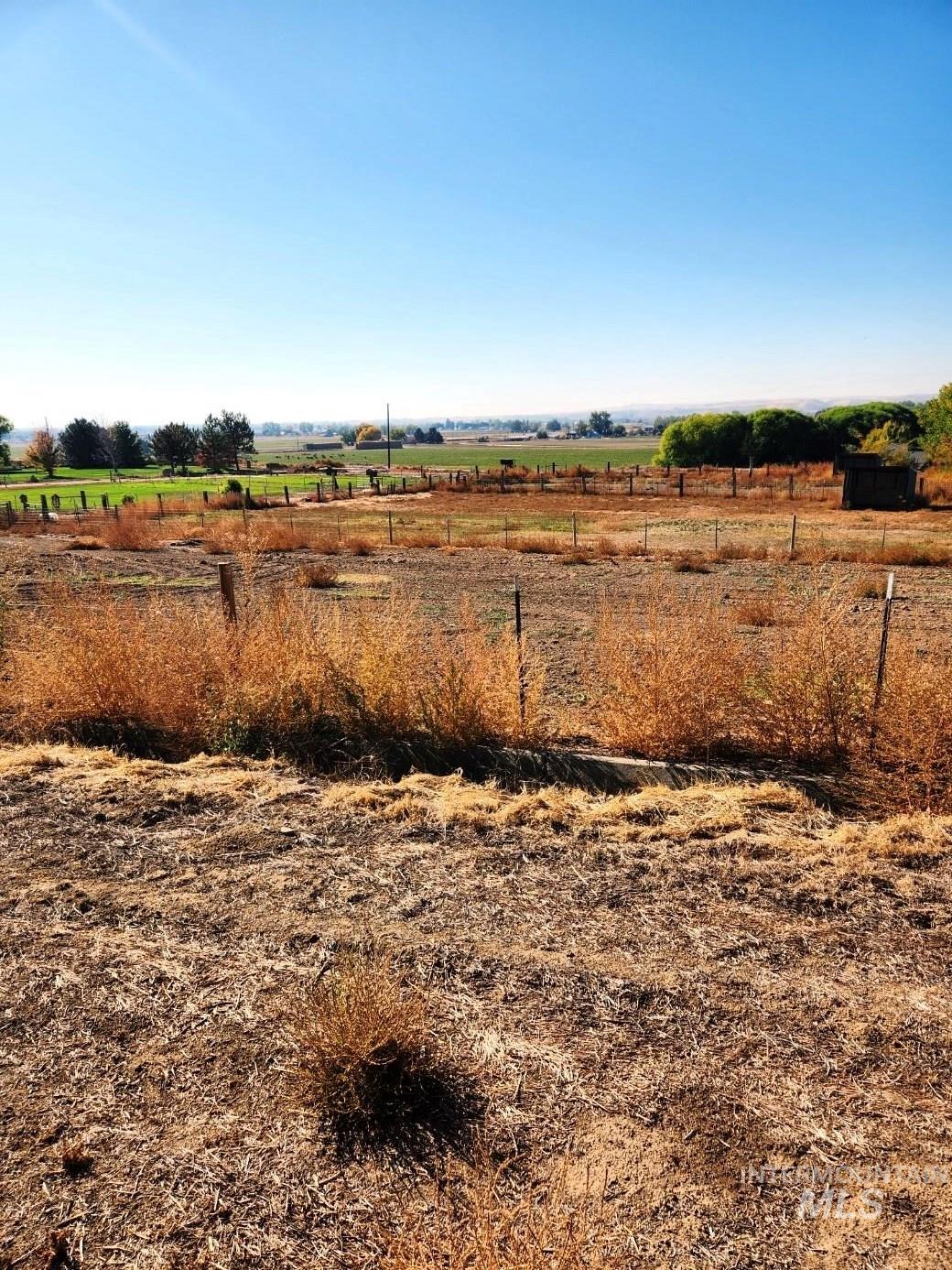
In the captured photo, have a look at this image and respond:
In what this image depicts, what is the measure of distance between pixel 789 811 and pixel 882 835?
781 millimetres

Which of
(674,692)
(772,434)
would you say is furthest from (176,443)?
(674,692)

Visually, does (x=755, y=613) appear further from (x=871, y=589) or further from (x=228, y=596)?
(x=228, y=596)

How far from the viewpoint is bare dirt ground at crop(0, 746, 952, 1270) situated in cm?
310

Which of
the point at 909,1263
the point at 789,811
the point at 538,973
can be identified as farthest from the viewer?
the point at 789,811

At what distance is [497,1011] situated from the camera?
4.20 metres

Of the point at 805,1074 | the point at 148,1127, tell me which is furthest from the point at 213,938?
the point at 805,1074

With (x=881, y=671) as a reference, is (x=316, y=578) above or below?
below

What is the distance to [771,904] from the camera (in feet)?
17.0

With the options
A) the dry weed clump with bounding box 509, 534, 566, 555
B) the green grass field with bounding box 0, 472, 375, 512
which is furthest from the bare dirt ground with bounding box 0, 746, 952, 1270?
the green grass field with bounding box 0, 472, 375, 512

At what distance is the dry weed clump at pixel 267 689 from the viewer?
809 centimetres

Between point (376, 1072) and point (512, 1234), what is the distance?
0.96 m

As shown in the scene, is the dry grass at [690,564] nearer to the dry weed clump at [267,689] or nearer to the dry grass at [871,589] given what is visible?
the dry grass at [871,589]

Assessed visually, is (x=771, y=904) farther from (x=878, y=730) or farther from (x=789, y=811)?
(x=878, y=730)

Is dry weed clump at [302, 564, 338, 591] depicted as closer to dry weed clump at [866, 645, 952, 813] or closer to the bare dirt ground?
→ the bare dirt ground
